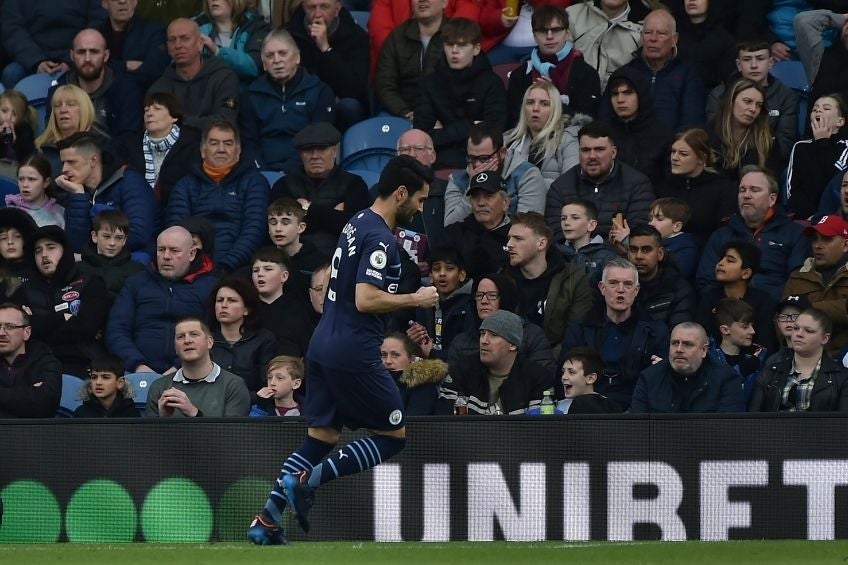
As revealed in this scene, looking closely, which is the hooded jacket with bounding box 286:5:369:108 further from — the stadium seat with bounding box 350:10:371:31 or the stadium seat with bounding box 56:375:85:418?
the stadium seat with bounding box 56:375:85:418

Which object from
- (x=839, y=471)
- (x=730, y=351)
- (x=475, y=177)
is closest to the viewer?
(x=839, y=471)

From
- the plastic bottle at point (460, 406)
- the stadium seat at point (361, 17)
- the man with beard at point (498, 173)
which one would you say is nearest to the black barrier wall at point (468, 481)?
the plastic bottle at point (460, 406)

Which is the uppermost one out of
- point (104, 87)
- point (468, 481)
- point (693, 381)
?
point (104, 87)

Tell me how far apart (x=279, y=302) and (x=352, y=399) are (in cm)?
363

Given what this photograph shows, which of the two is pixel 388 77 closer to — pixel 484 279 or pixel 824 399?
pixel 484 279

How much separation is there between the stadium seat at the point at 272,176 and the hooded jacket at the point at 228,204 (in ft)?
1.30

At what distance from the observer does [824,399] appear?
412 inches

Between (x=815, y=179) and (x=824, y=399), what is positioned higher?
(x=815, y=179)

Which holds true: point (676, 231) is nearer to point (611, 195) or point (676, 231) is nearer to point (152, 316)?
point (611, 195)

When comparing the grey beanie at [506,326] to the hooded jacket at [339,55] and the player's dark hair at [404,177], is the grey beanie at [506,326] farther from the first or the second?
the hooded jacket at [339,55]

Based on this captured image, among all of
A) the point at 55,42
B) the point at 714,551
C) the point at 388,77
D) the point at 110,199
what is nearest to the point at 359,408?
the point at 714,551

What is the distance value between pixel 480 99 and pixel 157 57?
9.69 feet

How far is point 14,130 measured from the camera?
14.0m

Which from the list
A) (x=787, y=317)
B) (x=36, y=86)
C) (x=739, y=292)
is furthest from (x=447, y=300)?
(x=36, y=86)
